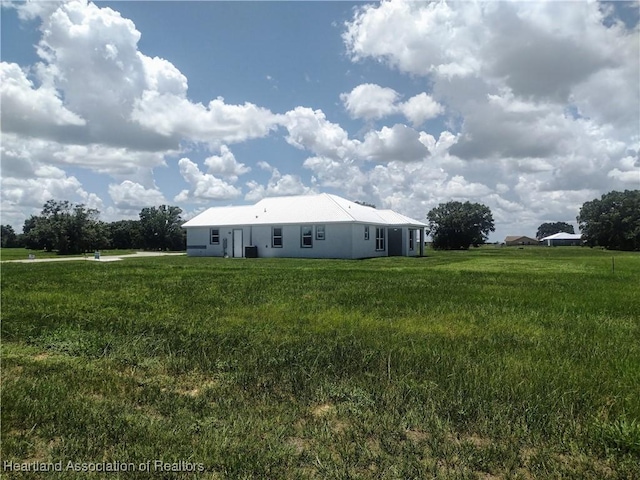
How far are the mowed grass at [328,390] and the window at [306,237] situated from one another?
23224 millimetres

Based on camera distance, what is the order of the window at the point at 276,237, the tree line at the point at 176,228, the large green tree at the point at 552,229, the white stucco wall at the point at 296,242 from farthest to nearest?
the large green tree at the point at 552,229
the tree line at the point at 176,228
the window at the point at 276,237
the white stucco wall at the point at 296,242

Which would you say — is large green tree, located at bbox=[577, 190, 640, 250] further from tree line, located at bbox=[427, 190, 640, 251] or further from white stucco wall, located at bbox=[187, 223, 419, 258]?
white stucco wall, located at bbox=[187, 223, 419, 258]

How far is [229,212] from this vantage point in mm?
37969

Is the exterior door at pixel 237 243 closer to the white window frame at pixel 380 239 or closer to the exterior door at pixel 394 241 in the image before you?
the white window frame at pixel 380 239

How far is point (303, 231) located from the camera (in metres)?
31.9

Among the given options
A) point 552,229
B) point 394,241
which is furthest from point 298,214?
point 552,229

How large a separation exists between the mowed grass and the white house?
2252 centimetres

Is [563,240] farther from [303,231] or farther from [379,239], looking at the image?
[303,231]

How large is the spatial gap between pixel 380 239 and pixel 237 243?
10912mm

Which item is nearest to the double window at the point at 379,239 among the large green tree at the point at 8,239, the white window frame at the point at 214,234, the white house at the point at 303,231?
the white house at the point at 303,231

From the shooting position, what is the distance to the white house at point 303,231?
102 feet

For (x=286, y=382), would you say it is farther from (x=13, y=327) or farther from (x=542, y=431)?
(x=13, y=327)

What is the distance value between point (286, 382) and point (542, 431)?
7.34 feet

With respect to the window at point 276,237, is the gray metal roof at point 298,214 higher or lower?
higher
